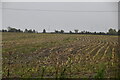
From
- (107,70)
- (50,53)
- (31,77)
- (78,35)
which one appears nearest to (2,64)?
(31,77)

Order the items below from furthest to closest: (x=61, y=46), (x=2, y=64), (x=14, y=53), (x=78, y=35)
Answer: (x=78, y=35) < (x=61, y=46) < (x=14, y=53) < (x=2, y=64)

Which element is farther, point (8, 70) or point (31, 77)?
point (8, 70)

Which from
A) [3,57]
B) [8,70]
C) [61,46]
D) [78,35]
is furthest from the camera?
[78,35]

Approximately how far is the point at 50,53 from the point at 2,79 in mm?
3464

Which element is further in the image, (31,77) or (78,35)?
(78,35)

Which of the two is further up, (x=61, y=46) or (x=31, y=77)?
(x=61, y=46)

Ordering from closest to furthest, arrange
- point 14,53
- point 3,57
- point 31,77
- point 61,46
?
point 31,77 < point 3,57 < point 14,53 < point 61,46

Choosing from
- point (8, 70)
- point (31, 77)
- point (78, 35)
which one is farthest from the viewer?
point (78, 35)

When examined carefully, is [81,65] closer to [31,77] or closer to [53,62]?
[53,62]

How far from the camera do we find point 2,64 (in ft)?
22.3

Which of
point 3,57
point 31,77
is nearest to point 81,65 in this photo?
point 31,77

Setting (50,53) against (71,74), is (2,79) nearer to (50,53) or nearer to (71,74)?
(71,74)

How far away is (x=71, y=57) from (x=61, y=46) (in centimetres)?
199

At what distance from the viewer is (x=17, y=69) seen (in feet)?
20.7
